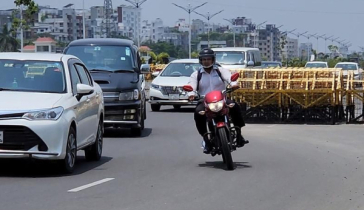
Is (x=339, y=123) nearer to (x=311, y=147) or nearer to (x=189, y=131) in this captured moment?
(x=189, y=131)

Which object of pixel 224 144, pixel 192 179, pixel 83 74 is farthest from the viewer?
pixel 83 74

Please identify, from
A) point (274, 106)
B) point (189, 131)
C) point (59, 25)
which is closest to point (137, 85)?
point (189, 131)

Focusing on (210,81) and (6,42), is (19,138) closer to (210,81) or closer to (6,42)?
(210,81)

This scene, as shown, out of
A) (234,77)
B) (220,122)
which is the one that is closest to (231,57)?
(234,77)

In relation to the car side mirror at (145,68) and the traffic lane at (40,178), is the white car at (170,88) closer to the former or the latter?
the car side mirror at (145,68)

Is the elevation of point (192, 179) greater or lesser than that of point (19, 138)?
lesser

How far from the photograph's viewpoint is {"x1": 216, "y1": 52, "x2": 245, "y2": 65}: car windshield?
111ft

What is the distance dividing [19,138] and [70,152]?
3.06 feet

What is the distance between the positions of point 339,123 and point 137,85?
271 inches

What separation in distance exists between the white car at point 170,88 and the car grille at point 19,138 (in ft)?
50.7

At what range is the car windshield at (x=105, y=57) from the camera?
61.9 ft

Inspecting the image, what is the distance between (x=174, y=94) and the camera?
1067 inches

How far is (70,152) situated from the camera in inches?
466

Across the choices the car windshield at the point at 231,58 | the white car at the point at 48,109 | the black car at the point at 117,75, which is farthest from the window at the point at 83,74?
the car windshield at the point at 231,58
